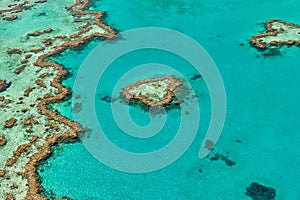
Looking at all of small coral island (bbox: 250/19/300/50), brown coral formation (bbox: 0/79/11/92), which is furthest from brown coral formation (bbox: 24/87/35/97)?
small coral island (bbox: 250/19/300/50)

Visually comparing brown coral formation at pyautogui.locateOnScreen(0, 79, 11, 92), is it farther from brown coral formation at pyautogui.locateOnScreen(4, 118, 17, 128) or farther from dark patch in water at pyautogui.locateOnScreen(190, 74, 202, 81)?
dark patch in water at pyautogui.locateOnScreen(190, 74, 202, 81)

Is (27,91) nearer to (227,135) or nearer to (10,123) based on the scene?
(10,123)

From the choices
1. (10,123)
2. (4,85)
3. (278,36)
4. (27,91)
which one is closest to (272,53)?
(278,36)

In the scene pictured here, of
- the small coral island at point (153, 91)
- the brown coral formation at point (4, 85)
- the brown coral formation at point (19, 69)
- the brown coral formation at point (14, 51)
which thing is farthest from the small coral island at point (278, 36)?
the brown coral formation at point (14, 51)

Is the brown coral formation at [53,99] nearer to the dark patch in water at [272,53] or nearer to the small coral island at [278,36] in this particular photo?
the small coral island at [278,36]

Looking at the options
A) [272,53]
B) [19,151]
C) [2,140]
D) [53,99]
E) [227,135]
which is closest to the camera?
[19,151]

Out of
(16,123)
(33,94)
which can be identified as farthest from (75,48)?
(16,123)
